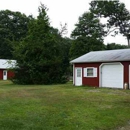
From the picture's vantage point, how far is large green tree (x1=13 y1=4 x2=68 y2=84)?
27.8m

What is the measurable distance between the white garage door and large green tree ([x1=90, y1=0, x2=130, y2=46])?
27.7 meters

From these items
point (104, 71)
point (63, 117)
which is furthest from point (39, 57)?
point (63, 117)

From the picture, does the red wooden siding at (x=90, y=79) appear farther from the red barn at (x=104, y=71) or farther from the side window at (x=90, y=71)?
the side window at (x=90, y=71)

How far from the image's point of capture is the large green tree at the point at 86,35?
4428cm

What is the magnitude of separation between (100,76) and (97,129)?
15373 millimetres

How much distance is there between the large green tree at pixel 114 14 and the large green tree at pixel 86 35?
5.53ft

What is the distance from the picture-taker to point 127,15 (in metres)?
47.3

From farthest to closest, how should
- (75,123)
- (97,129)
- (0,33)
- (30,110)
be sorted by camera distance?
1. (0,33)
2. (30,110)
3. (75,123)
4. (97,129)

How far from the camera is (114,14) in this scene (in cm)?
4834

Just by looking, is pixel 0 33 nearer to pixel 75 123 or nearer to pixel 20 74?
pixel 20 74

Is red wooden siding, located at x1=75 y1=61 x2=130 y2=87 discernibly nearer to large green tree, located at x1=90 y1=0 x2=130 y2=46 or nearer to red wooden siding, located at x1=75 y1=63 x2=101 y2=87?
red wooden siding, located at x1=75 y1=63 x2=101 y2=87

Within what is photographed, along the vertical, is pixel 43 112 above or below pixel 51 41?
below

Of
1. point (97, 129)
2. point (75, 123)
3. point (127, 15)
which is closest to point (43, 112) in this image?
point (75, 123)

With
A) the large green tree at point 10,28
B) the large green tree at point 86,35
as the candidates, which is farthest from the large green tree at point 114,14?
the large green tree at point 10,28
